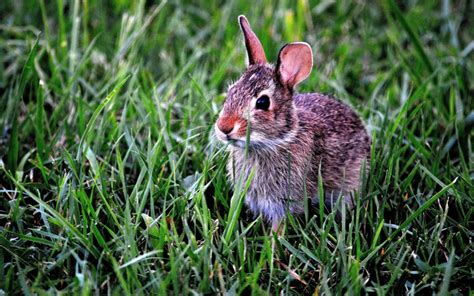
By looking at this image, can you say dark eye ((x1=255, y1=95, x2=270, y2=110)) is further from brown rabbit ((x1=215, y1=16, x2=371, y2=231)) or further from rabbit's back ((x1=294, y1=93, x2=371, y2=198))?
rabbit's back ((x1=294, y1=93, x2=371, y2=198))

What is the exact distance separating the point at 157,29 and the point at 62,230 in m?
2.68

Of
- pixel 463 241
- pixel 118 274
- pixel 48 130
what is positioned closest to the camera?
pixel 118 274

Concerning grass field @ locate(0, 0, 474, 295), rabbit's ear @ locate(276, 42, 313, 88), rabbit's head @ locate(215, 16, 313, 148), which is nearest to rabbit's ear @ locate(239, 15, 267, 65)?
rabbit's head @ locate(215, 16, 313, 148)

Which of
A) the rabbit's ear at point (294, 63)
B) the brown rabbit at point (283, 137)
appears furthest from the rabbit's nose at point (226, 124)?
the rabbit's ear at point (294, 63)

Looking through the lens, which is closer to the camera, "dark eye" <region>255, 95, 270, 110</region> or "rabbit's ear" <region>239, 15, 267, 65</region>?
"dark eye" <region>255, 95, 270, 110</region>

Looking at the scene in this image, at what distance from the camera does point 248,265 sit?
3168mm

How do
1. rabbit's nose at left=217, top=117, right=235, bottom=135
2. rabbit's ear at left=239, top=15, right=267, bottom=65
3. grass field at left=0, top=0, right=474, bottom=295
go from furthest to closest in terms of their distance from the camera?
1. rabbit's ear at left=239, top=15, right=267, bottom=65
2. rabbit's nose at left=217, top=117, right=235, bottom=135
3. grass field at left=0, top=0, right=474, bottom=295

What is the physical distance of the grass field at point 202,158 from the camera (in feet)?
10.2

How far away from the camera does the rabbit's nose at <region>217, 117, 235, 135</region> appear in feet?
11.2

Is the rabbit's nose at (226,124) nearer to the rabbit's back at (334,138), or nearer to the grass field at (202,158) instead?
the grass field at (202,158)

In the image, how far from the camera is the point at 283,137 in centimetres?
374

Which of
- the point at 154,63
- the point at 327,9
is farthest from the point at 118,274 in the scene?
the point at 327,9

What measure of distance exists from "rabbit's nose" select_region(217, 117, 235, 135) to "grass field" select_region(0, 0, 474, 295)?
0.26 meters

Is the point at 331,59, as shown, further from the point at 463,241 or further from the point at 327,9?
the point at 463,241
